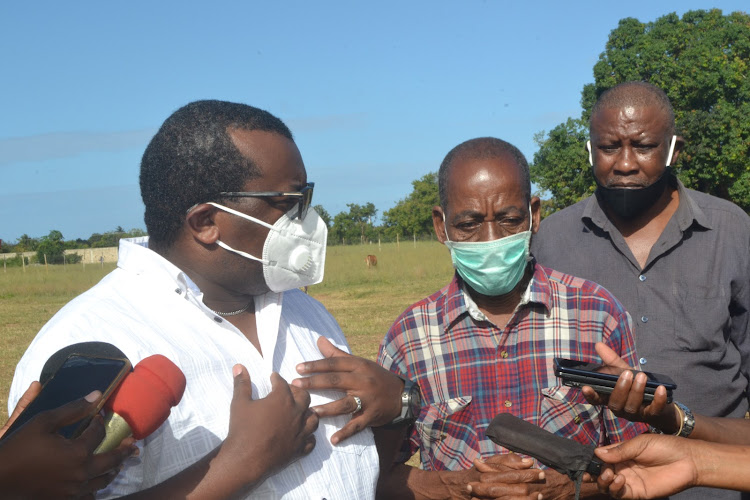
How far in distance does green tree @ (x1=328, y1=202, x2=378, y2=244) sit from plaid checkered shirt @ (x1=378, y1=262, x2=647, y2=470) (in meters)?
70.7

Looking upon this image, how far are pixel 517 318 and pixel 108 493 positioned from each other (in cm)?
172

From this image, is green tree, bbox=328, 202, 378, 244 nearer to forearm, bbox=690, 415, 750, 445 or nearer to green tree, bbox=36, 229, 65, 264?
green tree, bbox=36, 229, 65, 264

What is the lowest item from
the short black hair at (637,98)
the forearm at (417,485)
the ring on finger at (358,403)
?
the forearm at (417,485)

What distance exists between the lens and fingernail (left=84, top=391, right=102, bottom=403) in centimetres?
139

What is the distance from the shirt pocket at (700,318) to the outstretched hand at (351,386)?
5.91 ft

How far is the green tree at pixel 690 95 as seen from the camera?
95.0ft

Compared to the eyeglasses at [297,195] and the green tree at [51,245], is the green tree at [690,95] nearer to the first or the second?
the eyeglasses at [297,195]

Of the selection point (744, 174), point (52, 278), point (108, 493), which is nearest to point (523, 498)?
point (108, 493)

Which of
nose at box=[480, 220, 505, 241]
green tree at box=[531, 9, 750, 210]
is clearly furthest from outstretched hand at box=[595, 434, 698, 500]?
green tree at box=[531, 9, 750, 210]

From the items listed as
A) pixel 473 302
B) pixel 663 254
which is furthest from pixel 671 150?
pixel 473 302

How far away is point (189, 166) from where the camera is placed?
2350 mm

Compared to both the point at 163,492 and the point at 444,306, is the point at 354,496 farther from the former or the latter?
the point at 444,306

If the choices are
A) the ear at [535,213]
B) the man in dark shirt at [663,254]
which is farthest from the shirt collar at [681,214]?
the ear at [535,213]

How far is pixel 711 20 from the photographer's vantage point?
32.6m
